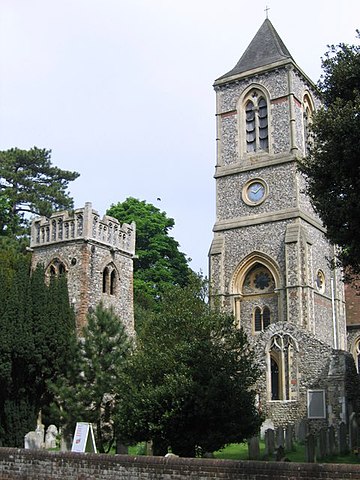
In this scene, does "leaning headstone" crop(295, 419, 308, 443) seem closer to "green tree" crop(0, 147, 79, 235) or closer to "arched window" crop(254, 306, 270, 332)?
"arched window" crop(254, 306, 270, 332)

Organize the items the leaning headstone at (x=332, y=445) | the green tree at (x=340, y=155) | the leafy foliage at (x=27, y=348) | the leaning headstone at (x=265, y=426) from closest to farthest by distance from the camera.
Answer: the green tree at (x=340, y=155) < the leaning headstone at (x=332, y=445) < the leafy foliage at (x=27, y=348) < the leaning headstone at (x=265, y=426)

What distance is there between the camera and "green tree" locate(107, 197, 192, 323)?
4447cm

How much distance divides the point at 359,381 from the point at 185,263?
2626cm

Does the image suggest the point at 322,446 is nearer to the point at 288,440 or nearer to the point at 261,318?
the point at 288,440

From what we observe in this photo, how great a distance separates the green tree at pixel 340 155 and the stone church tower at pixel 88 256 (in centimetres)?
1078

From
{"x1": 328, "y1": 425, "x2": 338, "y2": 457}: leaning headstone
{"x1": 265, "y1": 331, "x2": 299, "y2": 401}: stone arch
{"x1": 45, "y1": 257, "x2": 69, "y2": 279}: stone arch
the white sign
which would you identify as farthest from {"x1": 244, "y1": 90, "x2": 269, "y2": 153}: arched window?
the white sign

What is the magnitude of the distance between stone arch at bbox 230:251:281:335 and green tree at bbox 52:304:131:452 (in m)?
14.0

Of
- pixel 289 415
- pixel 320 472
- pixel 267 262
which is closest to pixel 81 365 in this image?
pixel 289 415

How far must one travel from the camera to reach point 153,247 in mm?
45750

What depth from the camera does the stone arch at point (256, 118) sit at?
A: 117 ft

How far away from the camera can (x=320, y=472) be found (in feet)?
31.4

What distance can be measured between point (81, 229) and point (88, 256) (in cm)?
112

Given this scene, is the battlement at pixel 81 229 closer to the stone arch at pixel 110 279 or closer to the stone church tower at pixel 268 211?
the stone arch at pixel 110 279

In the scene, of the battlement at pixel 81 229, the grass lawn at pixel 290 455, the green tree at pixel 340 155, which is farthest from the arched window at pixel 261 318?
the green tree at pixel 340 155
